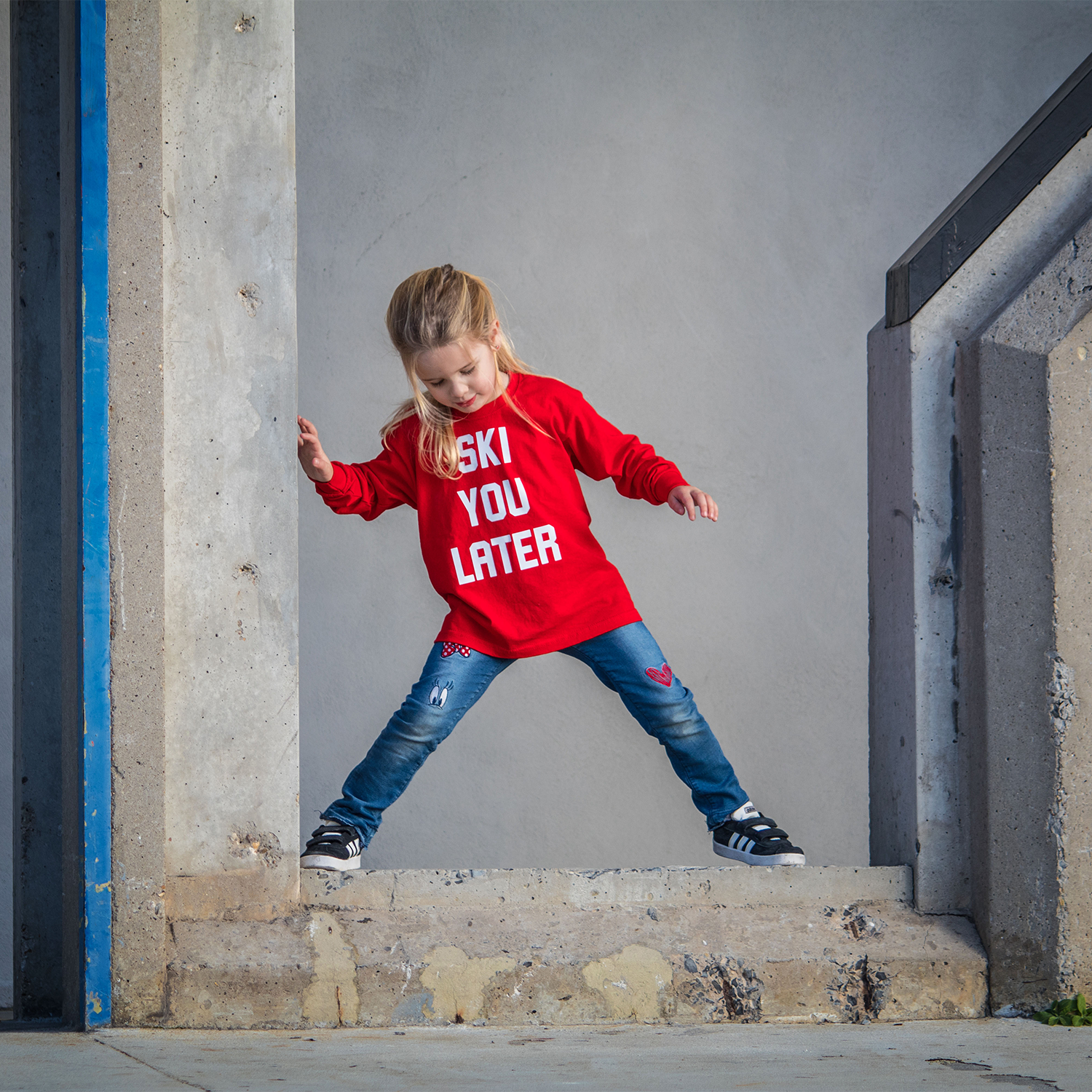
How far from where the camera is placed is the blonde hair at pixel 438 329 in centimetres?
241

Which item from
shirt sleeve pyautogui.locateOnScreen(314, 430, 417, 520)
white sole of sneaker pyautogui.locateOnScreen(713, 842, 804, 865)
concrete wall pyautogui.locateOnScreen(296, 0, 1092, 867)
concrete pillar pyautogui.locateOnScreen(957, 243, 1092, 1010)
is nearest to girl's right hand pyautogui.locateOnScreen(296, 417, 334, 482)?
shirt sleeve pyautogui.locateOnScreen(314, 430, 417, 520)

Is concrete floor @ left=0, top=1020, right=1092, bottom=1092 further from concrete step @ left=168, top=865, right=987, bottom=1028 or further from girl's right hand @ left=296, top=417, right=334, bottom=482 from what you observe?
girl's right hand @ left=296, top=417, right=334, bottom=482

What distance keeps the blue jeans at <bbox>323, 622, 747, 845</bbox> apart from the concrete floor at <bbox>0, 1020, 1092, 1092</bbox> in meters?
0.52

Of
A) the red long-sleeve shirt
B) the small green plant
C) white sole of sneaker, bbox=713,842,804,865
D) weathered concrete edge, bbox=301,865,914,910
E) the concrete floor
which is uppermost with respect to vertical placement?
the red long-sleeve shirt

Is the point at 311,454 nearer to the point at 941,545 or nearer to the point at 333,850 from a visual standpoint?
the point at 333,850

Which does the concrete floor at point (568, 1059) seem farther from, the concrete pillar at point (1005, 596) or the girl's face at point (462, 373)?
the girl's face at point (462, 373)

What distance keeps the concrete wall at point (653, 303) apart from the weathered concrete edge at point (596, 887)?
2370mm

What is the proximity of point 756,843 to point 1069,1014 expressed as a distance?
692 mm

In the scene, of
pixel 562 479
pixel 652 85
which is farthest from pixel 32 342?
pixel 652 85

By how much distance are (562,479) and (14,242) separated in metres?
1.45

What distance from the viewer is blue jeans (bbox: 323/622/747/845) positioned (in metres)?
2.44

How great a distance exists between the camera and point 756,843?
245cm

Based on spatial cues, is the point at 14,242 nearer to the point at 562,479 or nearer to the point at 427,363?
the point at 427,363

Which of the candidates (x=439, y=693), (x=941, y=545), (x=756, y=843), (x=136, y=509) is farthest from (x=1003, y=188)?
(x=136, y=509)
